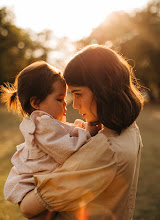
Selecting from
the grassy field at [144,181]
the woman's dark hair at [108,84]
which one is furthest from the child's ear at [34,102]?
the grassy field at [144,181]

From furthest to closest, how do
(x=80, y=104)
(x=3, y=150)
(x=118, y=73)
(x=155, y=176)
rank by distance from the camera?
1. (x=3, y=150)
2. (x=155, y=176)
3. (x=80, y=104)
4. (x=118, y=73)

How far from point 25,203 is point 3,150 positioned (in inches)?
284

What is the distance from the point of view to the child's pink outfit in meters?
1.75

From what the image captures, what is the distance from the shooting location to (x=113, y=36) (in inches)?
1539

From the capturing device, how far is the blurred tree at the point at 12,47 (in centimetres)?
3700

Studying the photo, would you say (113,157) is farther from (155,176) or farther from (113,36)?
(113,36)

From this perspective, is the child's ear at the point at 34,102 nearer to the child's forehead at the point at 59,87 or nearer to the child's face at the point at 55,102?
the child's face at the point at 55,102

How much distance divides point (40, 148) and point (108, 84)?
26.8 inches

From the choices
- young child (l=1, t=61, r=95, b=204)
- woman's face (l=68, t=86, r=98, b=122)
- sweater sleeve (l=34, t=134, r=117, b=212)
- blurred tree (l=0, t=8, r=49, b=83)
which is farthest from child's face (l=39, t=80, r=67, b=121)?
blurred tree (l=0, t=8, r=49, b=83)

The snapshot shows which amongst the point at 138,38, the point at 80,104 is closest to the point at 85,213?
the point at 80,104

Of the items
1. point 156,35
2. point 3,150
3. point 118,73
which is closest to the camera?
point 118,73

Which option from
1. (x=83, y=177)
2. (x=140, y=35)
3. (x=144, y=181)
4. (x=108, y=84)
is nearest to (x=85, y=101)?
(x=108, y=84)

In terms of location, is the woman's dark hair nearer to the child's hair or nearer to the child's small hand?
the child's small hand

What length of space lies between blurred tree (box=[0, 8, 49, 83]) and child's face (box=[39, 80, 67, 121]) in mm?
33259
